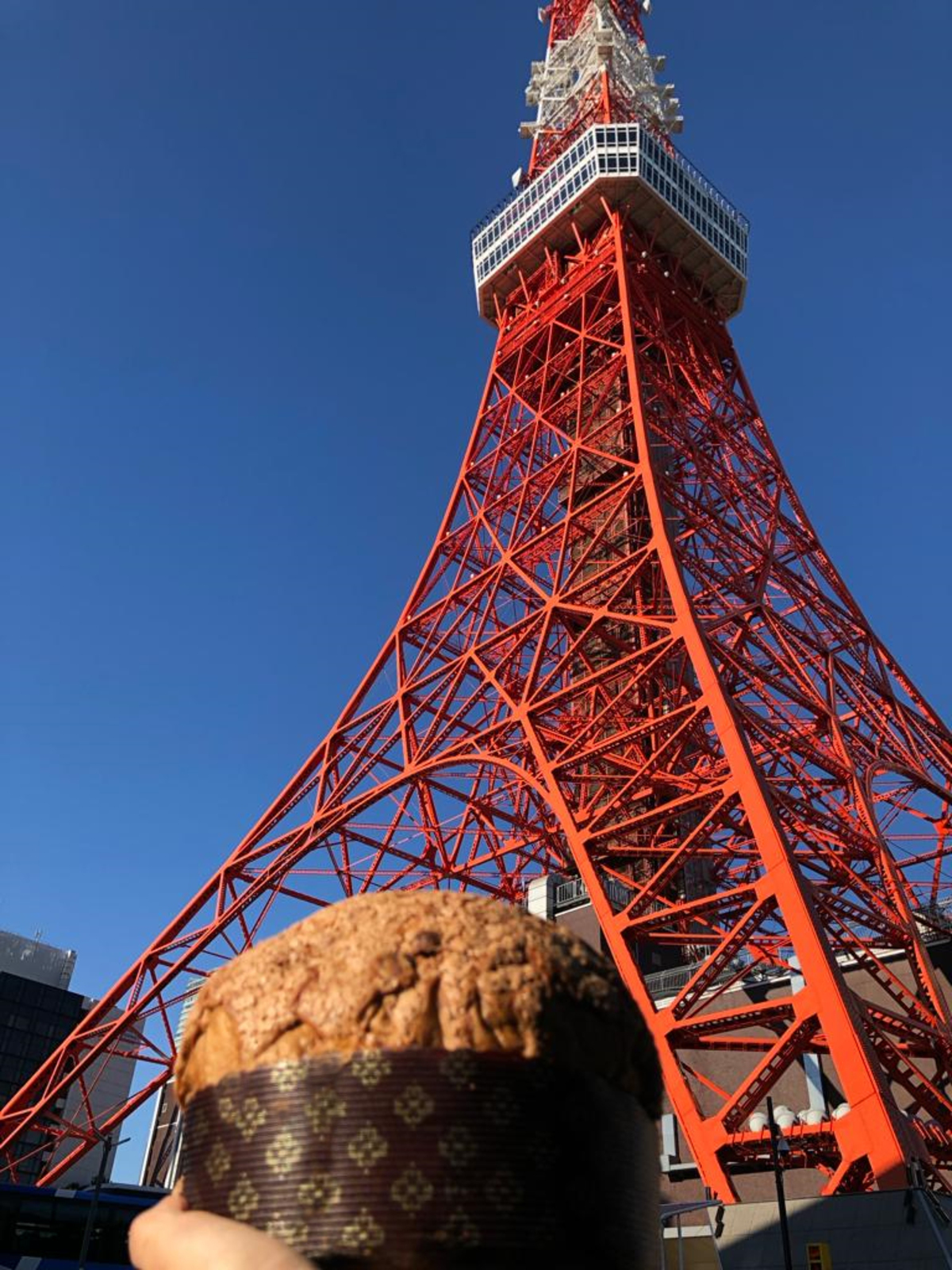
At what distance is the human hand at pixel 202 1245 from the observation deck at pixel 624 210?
2933 cm

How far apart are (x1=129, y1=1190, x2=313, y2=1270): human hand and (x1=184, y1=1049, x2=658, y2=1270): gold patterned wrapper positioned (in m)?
0.09

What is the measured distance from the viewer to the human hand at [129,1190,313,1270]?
2584 mm

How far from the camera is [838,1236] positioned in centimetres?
1083

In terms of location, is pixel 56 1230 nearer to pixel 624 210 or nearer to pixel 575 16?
pixel 624 210

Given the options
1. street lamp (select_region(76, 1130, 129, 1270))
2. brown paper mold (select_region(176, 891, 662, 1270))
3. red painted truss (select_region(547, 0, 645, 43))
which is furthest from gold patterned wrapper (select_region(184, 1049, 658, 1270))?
red painted truss (select_region(547, 0, 645, 43))

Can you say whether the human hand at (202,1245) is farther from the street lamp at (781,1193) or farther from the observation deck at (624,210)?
the observation deck at (624,210)

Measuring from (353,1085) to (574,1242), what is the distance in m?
0.73

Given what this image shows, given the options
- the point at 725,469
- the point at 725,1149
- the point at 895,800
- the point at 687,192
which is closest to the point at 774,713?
the point at 895,800

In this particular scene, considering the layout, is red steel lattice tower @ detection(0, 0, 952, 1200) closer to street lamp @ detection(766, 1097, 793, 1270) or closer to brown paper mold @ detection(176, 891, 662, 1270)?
street lamp @ detection(766, 1097, 793, 1270)

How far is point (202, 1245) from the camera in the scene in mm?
2689

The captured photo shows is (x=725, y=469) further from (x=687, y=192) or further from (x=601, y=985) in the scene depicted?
(x=601, y=985)

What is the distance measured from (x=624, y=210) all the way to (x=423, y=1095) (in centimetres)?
2942

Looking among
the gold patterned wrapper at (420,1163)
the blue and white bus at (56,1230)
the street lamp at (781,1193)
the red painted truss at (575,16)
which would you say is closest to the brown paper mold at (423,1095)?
the gold patterned wrapper at (420,1163)

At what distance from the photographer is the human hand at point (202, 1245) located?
2584mm
